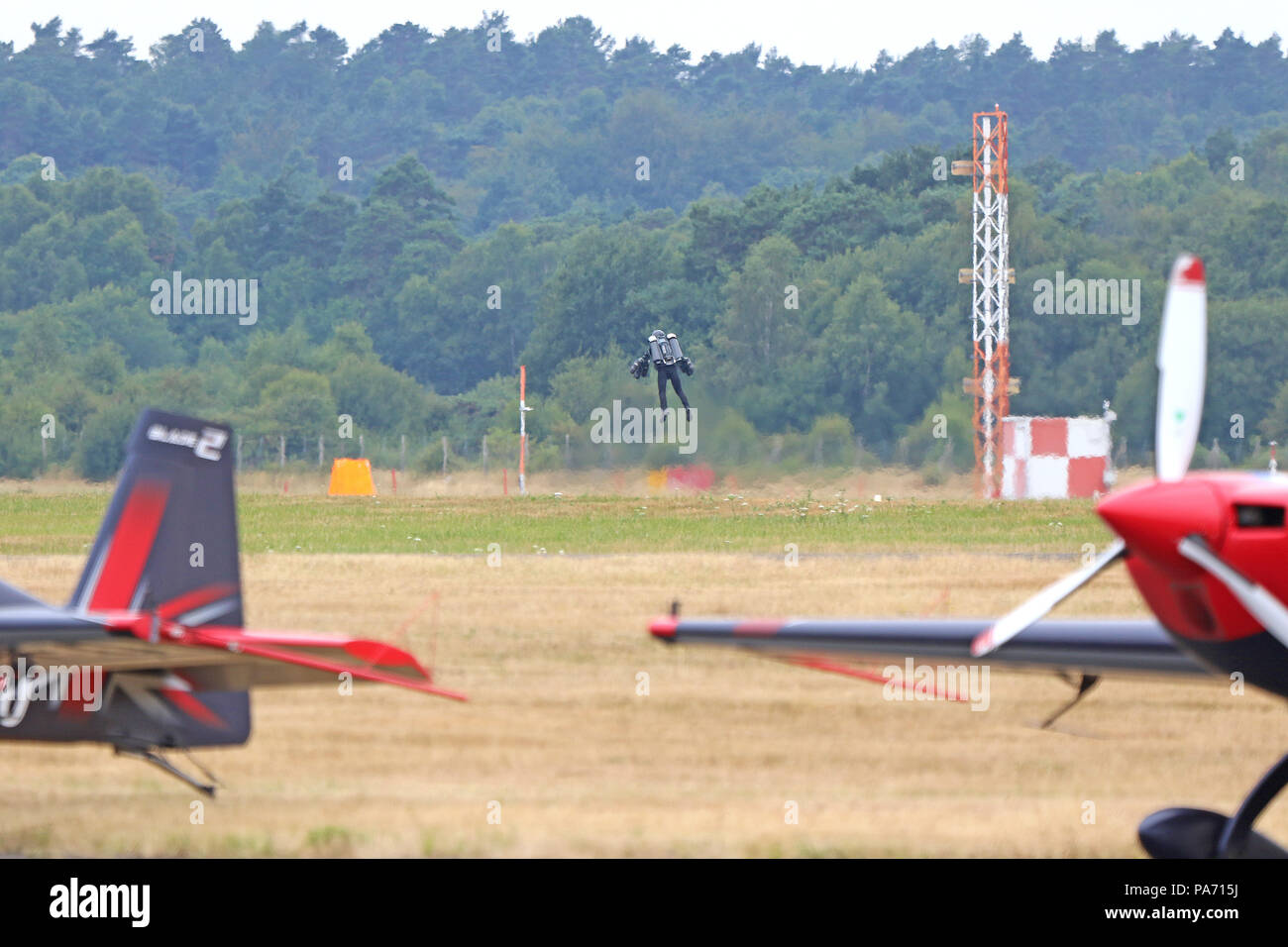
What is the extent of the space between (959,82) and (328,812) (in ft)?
480

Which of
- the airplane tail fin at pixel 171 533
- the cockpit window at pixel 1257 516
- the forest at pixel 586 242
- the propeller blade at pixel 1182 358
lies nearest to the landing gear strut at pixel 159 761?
the airplane tail fin at pixel 171 533

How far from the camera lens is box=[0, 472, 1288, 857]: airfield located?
9.93 metres

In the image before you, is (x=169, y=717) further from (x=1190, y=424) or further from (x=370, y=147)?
(x=370, y=147)

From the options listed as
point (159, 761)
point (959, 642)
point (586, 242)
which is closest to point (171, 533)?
point (159, 761)

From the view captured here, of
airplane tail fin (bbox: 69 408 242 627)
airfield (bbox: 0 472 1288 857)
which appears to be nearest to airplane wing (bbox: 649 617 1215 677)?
airfield (bbox: 0 472 1288 857)

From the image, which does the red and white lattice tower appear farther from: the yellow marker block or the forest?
the yellow marker block

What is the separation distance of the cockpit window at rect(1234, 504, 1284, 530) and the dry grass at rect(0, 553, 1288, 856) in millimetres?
2754

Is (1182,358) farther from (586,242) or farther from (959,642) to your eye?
(586,242)

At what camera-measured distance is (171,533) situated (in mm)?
10156

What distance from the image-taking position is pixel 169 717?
9.96m

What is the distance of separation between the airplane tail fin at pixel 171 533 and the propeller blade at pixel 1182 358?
5.08 meters

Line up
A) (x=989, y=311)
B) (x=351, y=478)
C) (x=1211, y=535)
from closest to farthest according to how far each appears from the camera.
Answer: (x=1211, y=535) < (x=351, y=478) < (x=989, y=311)

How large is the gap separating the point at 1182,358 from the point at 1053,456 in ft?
124
